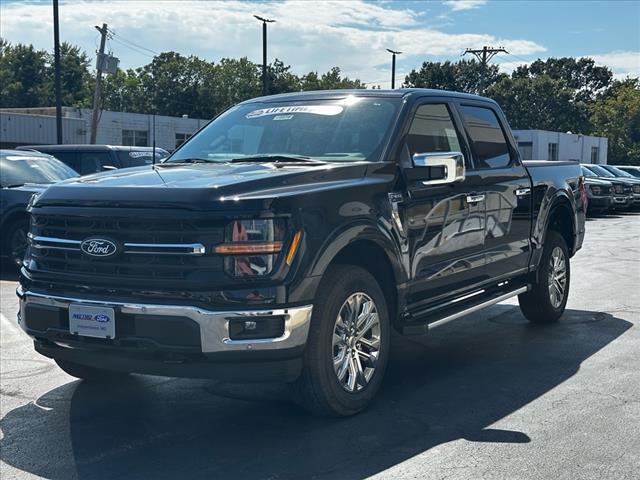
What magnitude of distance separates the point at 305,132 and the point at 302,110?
0.28 meters

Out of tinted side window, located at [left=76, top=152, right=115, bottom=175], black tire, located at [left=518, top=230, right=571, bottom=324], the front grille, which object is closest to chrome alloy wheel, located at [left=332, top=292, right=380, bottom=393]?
the front grille

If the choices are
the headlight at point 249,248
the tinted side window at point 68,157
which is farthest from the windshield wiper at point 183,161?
the tinted side window at point 68,157

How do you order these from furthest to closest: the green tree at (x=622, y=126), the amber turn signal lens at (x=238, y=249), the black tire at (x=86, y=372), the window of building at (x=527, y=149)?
the green tree at (x=622, y=126) → the window of building at (x=527, y=149) → the black tire at (x=86, y=372) → the amber turn signal lens at (x=238, y=249)

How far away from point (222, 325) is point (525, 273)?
383 centimetres

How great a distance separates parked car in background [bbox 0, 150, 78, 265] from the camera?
36.8 ft

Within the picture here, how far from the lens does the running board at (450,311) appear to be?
549cm

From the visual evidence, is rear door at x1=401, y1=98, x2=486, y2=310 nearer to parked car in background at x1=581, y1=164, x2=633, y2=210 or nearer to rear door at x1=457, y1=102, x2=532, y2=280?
rear door at x1=457, y1=102, x2=532, y2=280

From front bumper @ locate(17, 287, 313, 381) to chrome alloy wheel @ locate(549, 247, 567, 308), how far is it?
397 centimetres

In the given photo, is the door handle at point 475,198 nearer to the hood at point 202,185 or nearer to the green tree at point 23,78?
the hood at point 202,185

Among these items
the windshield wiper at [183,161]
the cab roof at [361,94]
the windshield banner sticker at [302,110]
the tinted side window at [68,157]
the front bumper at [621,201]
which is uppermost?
the cab roof at [361,94]

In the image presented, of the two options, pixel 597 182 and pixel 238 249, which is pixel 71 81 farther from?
pixel 238 249

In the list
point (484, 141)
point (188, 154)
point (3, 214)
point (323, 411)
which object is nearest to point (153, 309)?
point (323, 411)

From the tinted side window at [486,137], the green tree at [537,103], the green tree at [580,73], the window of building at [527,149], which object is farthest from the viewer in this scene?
the green tree at [580,73]

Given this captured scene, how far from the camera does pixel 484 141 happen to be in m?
6.82
